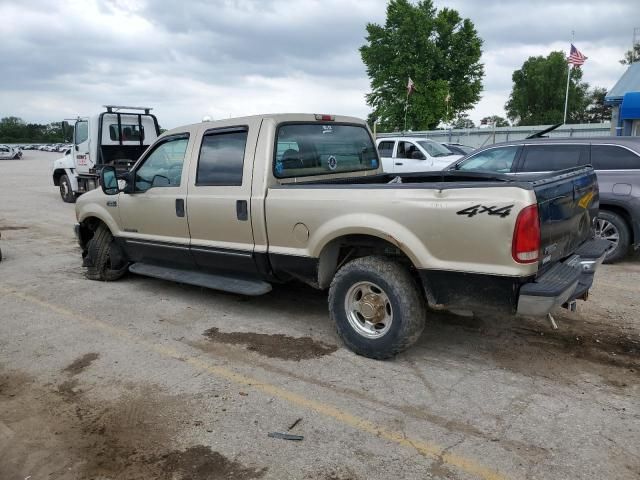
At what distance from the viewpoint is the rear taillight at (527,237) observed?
10.5 feet

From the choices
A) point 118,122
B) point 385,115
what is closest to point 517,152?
point 118,122

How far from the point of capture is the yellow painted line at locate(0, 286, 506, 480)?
278cm

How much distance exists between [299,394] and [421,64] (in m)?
46.7

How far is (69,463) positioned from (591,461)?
2.79m

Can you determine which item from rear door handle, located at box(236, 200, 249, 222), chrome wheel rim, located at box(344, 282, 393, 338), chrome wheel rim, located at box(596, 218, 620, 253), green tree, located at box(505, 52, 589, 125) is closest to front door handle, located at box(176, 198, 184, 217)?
rear door handle, located at box(236, 200, 249, 222)

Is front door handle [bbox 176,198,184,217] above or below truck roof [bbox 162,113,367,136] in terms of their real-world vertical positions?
below

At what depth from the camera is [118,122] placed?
1362cm

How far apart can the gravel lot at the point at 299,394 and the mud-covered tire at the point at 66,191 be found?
11.1 m

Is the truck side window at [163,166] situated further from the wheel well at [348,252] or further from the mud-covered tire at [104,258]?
the wheel well at [348,252]

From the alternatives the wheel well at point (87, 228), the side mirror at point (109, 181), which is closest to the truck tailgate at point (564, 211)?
the side mirror at point (109, 181)

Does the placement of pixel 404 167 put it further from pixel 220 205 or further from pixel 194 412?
pixel 194 412

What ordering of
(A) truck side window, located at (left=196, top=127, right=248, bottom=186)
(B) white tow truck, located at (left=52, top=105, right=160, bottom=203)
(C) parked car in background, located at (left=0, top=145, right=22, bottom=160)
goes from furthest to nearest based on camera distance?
(C) parked car in background, located at (left=0, top=145, right=22, bottom=160)
(B) white tow truck, located at (left=52, top=105, right=160, bottom=203)
(A) truck side window, located at (left=196, top=127, right=248, bottom=186)

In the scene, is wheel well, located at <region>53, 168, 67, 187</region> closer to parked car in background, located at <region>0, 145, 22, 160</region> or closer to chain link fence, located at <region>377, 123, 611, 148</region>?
chain link fence, located at <region>377, 123, 611, 148</region>

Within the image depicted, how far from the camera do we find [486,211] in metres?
3.31
